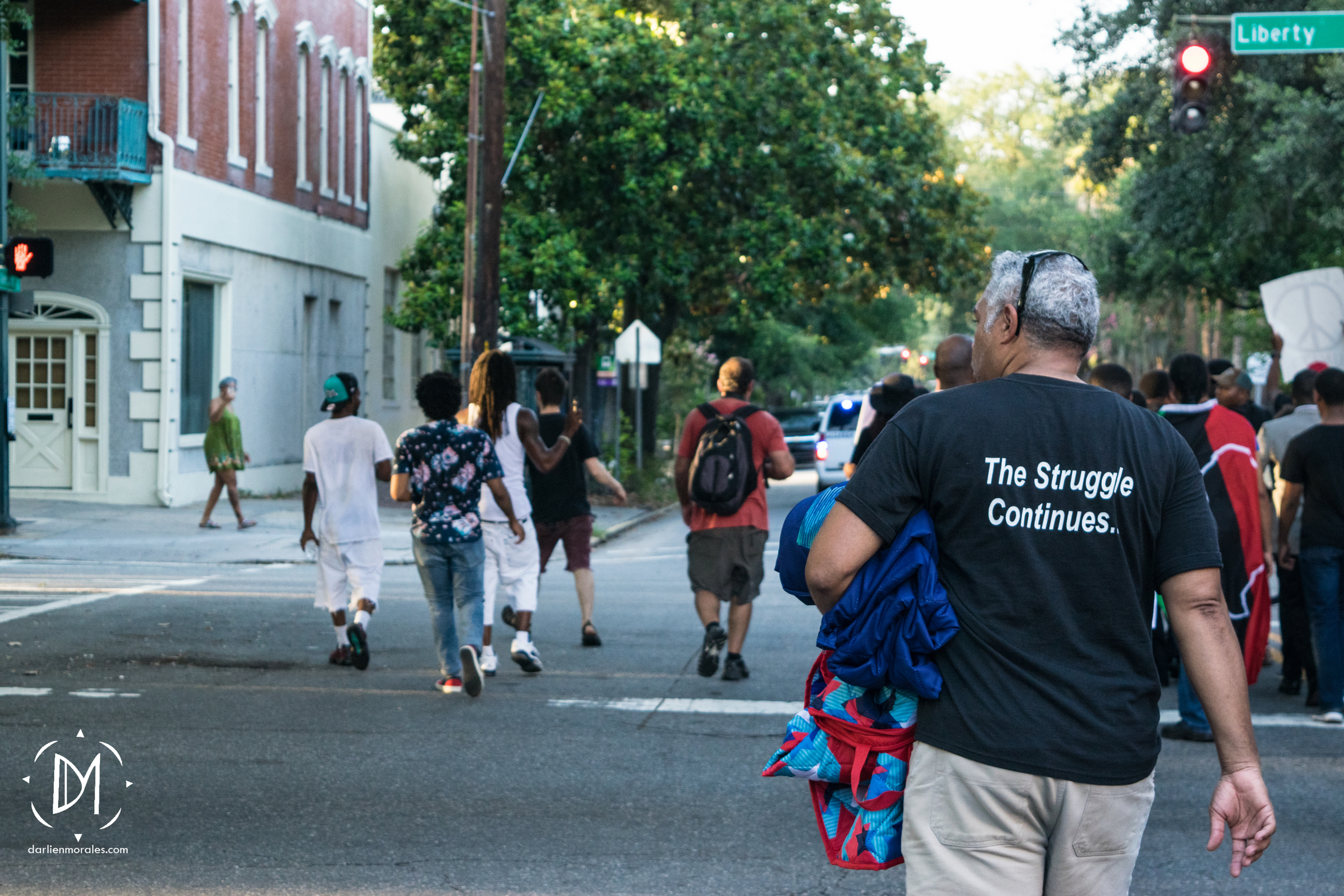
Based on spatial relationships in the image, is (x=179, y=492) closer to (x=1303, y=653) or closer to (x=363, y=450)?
(x=363, y=450)

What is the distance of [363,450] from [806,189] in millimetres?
19692

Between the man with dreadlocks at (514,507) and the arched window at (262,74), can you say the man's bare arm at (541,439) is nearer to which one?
the man with dreadlocks at (514,507)

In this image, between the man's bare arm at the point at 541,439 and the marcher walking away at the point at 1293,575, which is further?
the man's bare arm at the point at 541,439

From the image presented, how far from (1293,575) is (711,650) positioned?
11.1ft

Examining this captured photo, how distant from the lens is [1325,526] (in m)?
7.99

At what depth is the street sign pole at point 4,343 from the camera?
53.1 feet

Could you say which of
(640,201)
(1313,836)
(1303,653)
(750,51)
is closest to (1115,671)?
(1313,836)

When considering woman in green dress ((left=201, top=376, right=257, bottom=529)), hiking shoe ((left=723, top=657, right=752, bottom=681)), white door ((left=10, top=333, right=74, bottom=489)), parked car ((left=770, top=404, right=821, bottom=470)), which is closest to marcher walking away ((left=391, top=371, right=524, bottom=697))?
hiking shoe ((left=723, top=657, right=752, bottom=681))

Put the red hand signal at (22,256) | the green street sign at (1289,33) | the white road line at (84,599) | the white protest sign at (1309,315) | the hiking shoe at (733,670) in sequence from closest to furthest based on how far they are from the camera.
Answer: the hiking shoe at (733,670), the white road line at (84,599), the green street sign at (1289,33), the white protest sign at (1309,315), the red hand signal at (22,256)

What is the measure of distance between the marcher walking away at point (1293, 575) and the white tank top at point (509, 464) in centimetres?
430

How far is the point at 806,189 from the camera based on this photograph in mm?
27750

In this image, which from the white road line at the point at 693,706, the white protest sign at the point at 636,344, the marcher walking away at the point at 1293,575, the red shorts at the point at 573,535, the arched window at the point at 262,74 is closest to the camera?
the white road line at the point at 693,706

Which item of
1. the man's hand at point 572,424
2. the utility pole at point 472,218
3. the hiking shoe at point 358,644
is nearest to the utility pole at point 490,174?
the utility pole at point 472,218

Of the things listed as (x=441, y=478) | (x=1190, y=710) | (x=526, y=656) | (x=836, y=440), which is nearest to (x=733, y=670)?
(x=526, y=656)
